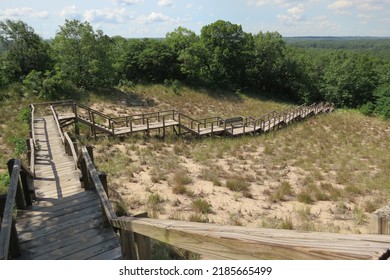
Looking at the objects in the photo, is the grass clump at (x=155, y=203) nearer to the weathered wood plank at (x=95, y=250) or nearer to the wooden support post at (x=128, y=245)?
the weathered wood plank at (x=95, y=250)

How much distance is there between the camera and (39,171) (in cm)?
791

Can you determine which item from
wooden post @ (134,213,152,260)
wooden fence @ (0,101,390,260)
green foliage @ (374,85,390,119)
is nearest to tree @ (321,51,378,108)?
green foliage @ (374,85,390,119)

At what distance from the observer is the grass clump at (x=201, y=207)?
24.9 feet

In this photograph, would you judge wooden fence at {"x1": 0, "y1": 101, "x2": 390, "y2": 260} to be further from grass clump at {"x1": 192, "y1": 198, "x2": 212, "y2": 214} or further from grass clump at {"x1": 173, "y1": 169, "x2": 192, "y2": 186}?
grass clump at {"x1": 173, "y1": 169, "x2": 192, "y2": 186}

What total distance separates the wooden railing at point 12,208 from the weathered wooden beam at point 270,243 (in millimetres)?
1935

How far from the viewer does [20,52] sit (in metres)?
21.5

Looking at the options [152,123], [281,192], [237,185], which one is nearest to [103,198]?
[237,185]

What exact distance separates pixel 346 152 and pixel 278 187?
7.78m

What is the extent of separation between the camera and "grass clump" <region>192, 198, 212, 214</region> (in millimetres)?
7602

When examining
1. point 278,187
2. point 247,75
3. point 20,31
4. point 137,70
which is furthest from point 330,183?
point 247,75

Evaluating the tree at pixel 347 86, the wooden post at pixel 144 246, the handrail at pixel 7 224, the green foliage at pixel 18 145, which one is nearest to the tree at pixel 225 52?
the tree at pixel 347 86

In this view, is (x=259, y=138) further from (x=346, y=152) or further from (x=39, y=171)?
(x=39, y=171)

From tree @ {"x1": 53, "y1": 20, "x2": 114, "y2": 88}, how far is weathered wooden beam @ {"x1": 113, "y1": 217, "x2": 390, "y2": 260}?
22.7 meters

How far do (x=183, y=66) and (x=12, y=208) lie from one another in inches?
1156
